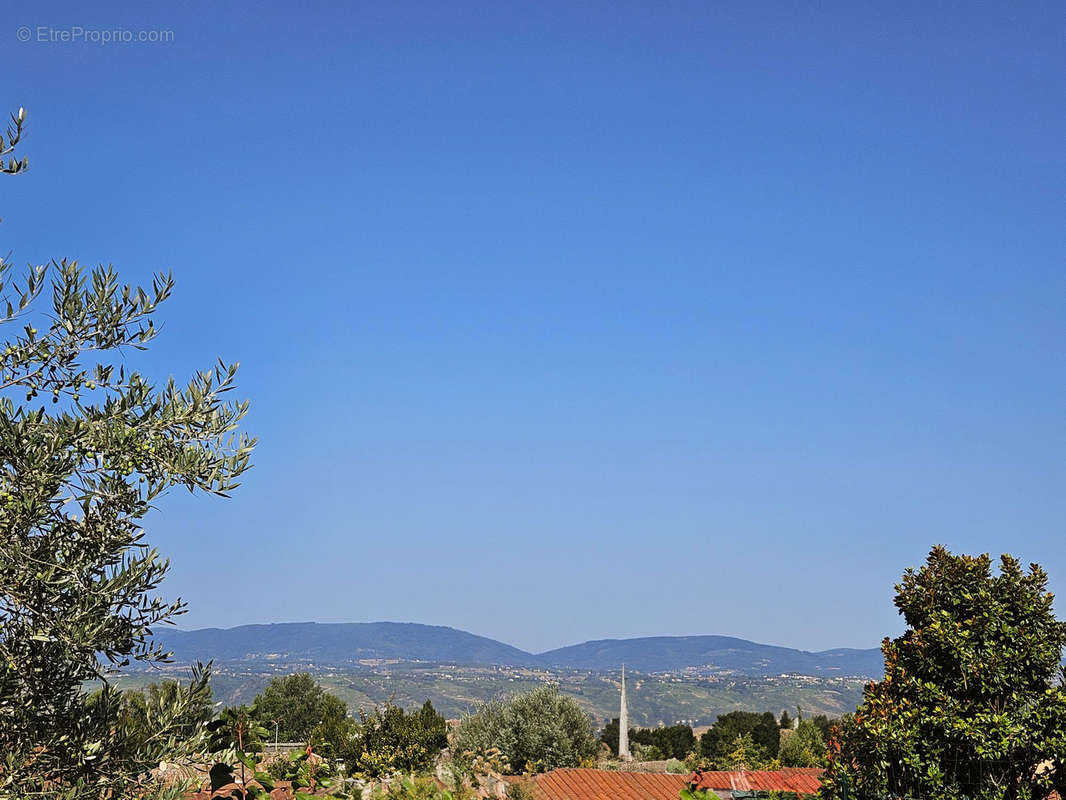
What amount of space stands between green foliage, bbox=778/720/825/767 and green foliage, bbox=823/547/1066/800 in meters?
36.0

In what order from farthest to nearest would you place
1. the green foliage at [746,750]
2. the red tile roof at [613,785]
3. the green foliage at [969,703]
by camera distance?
the green foliage at [746,750] → the red tile roof at [613,785] → the green foliage at [969,703]

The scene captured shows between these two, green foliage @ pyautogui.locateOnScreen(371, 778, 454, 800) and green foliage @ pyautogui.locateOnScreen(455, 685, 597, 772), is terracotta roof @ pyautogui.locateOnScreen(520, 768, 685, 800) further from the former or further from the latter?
green foliage @ pyautogui.locateOnScreen(455, 685, 597, 772)

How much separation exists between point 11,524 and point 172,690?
883 mm

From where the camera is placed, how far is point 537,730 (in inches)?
1432

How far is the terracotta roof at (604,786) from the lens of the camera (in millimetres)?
17922

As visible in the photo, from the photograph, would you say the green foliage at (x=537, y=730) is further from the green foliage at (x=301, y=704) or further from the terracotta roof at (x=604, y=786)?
the terracotta roof at (x=604, y=786)

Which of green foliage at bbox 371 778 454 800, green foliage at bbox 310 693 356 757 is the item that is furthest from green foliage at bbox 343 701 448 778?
green foliage at bbox 371 778 454 800

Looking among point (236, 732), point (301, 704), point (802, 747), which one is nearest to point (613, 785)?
point (236, 732)

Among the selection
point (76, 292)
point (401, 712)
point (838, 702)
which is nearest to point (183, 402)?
point (76, 292)

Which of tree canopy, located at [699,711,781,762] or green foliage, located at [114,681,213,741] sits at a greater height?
green foliage, located at [114,681,213,741]

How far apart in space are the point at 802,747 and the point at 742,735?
4.79 metres

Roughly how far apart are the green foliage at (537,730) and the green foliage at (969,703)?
2585 centimetres

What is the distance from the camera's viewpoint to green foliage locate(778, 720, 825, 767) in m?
44.8

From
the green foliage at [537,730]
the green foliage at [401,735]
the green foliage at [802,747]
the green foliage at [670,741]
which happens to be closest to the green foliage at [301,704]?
the green foliage at [401,735]
